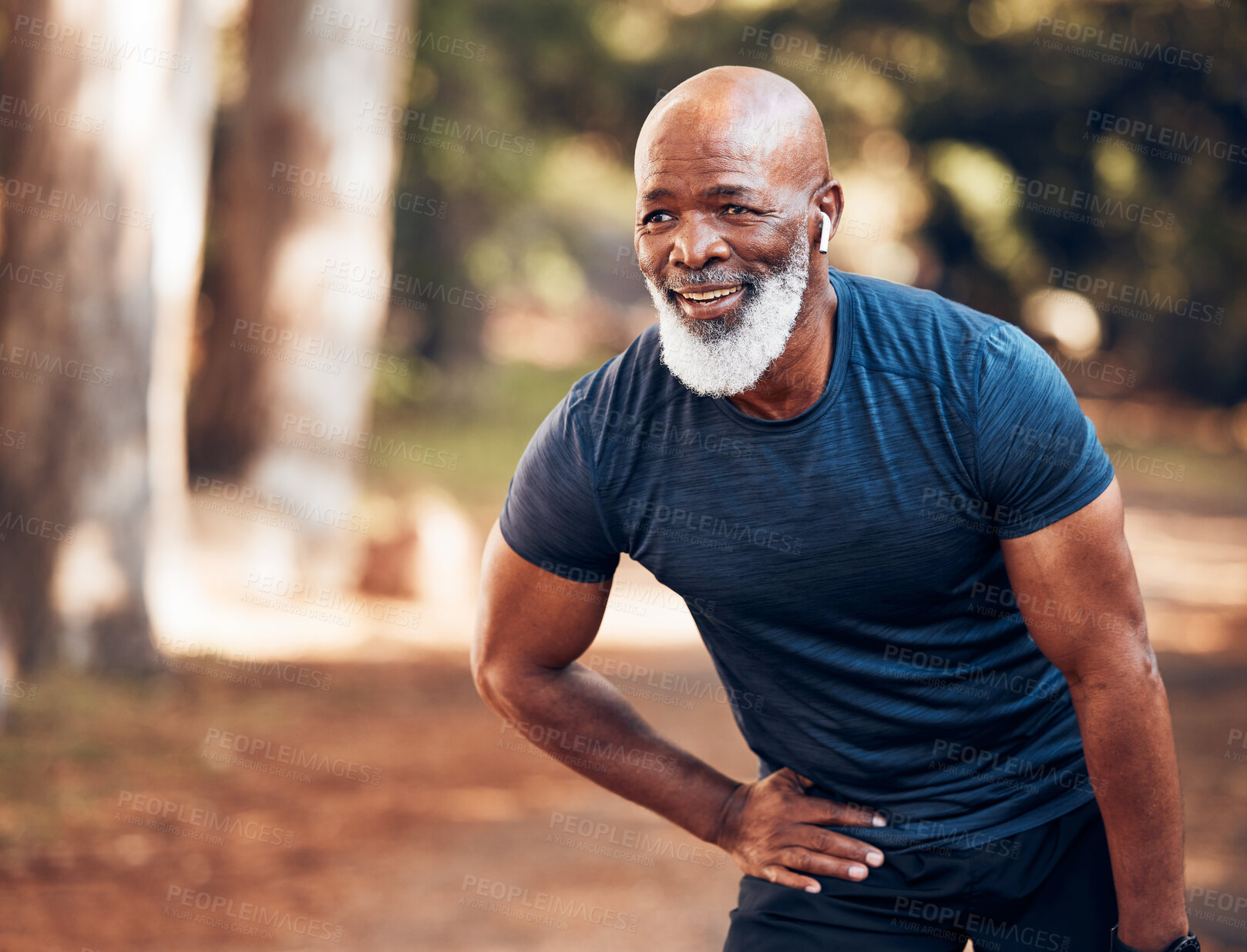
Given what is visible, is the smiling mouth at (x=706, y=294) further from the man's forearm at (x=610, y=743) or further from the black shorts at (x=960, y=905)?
the black shorts at (x=960, y=905)

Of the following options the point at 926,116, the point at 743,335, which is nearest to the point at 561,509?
the point at 743,335

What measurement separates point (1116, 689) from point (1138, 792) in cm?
20

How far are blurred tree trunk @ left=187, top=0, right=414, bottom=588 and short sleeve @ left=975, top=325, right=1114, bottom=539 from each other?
26.4 feet

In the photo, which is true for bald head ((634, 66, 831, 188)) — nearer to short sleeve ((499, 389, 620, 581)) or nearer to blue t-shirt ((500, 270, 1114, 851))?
blue t-shirt ((500, 270, 1114, 851))

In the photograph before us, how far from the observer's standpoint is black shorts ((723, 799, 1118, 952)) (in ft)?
7.97

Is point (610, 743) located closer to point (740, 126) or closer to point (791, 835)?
point (791, 835)

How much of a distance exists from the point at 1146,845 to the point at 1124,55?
1397 cm

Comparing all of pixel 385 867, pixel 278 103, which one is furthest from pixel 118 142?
pixel 385 867

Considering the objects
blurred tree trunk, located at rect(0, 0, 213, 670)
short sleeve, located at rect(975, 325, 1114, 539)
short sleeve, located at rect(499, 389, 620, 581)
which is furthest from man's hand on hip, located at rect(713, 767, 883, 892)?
blurred tree trunk, located at rect(0, 0, 213, 670)

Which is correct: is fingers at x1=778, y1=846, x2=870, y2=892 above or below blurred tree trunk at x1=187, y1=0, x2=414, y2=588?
below

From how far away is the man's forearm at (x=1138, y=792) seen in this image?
2.28 metres

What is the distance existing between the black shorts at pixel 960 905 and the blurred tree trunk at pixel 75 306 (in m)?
5.43

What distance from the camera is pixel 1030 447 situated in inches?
85.7

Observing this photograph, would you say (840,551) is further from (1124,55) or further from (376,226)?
(1124,55)
